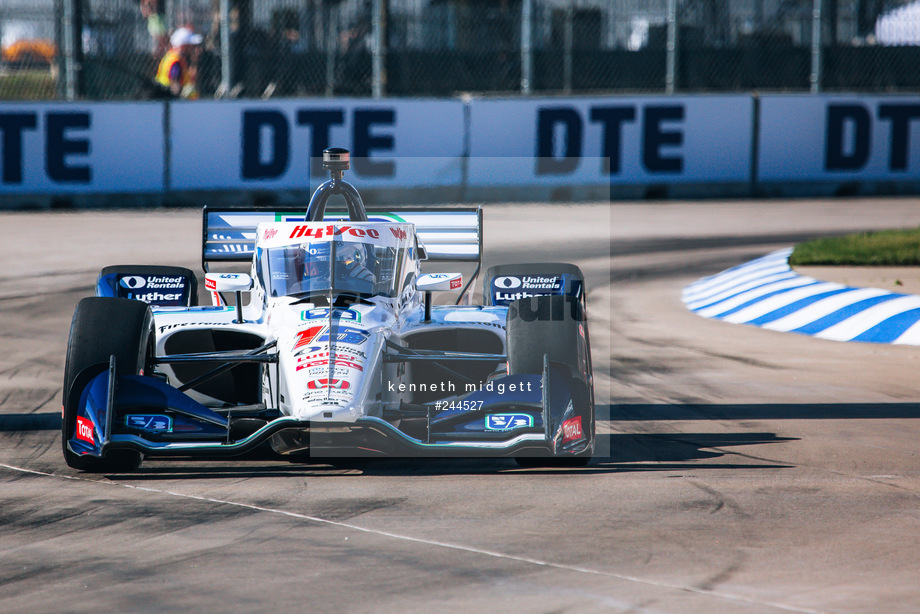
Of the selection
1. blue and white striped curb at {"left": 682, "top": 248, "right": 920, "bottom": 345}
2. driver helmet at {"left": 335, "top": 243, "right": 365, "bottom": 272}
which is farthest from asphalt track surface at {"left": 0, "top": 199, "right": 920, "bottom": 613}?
driver helmet at {"left": 335, "top": 243, "right": 365, "bottom": 272}

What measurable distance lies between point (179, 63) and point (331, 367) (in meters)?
15.2

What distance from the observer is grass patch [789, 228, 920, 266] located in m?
12.6

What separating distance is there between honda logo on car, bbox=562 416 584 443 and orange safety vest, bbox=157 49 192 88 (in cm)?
1548

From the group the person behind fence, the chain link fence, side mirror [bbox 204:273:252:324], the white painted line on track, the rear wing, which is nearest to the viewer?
the white painted line on track

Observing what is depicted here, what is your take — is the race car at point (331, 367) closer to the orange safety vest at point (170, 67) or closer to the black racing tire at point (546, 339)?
the black racing tire at point (546, 339)

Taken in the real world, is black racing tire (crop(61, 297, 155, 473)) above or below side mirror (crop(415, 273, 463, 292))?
below

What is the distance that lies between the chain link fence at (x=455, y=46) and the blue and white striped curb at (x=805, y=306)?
871 centimetres

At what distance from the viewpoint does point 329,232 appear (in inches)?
262

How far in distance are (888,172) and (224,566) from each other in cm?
1815

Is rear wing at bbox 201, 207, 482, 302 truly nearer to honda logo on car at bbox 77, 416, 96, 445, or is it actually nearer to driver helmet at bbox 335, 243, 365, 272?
driver helmet at bbox 335, 243, 365, 272

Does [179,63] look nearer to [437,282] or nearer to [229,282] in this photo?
[229,282]

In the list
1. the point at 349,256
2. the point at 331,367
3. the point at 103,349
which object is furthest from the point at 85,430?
the point at 349,256

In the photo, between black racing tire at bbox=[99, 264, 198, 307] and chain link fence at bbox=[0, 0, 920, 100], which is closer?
black racing tire at bbox=[99, 264, 198, 307]

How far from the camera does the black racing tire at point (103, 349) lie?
19.1 feet
